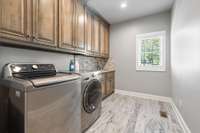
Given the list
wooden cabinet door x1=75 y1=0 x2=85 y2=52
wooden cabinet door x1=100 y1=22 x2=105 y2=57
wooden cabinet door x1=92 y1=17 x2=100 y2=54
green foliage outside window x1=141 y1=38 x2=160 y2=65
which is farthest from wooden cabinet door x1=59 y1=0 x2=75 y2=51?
green foliage outside window x1=141 y1=38 x2=160 y2=65

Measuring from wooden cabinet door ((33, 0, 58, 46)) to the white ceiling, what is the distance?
3.96 ft

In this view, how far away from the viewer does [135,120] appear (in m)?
2.08

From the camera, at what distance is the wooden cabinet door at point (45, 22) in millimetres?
1408

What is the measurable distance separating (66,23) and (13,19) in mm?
872

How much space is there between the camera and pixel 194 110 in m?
1.43

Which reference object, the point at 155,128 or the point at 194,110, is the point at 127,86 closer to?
the point at 155,128

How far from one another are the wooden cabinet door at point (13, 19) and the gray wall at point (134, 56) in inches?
123

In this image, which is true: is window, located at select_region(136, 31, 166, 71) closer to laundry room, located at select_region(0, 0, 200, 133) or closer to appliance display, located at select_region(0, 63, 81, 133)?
laundry room, located at select_region(0, 0, 200, 133)

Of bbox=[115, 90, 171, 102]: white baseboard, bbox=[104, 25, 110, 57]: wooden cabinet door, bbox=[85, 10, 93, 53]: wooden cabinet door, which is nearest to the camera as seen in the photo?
bbox=[85, 10, 93, 53]: wooden cabinet door

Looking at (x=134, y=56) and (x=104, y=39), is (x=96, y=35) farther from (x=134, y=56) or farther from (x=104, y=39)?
(x=134, y=56)

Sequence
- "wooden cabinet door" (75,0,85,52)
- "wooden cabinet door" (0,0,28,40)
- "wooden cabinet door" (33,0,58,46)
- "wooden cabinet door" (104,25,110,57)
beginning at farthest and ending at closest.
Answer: "wooden cabinet door" (104,25,110,57) < "wooden cabinet door" (75,0,85,52) < "wooden cabinet door" (33,0,58,46) < "wooden cabinet door" (0,0,28,40)

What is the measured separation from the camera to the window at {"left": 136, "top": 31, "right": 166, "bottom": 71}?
10.7ft

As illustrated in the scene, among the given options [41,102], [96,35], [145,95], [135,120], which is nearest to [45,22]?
[41,102]

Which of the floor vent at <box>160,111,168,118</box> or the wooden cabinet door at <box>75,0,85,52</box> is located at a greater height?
the wooden cabinet door at <box>75,0,85,52</box>
